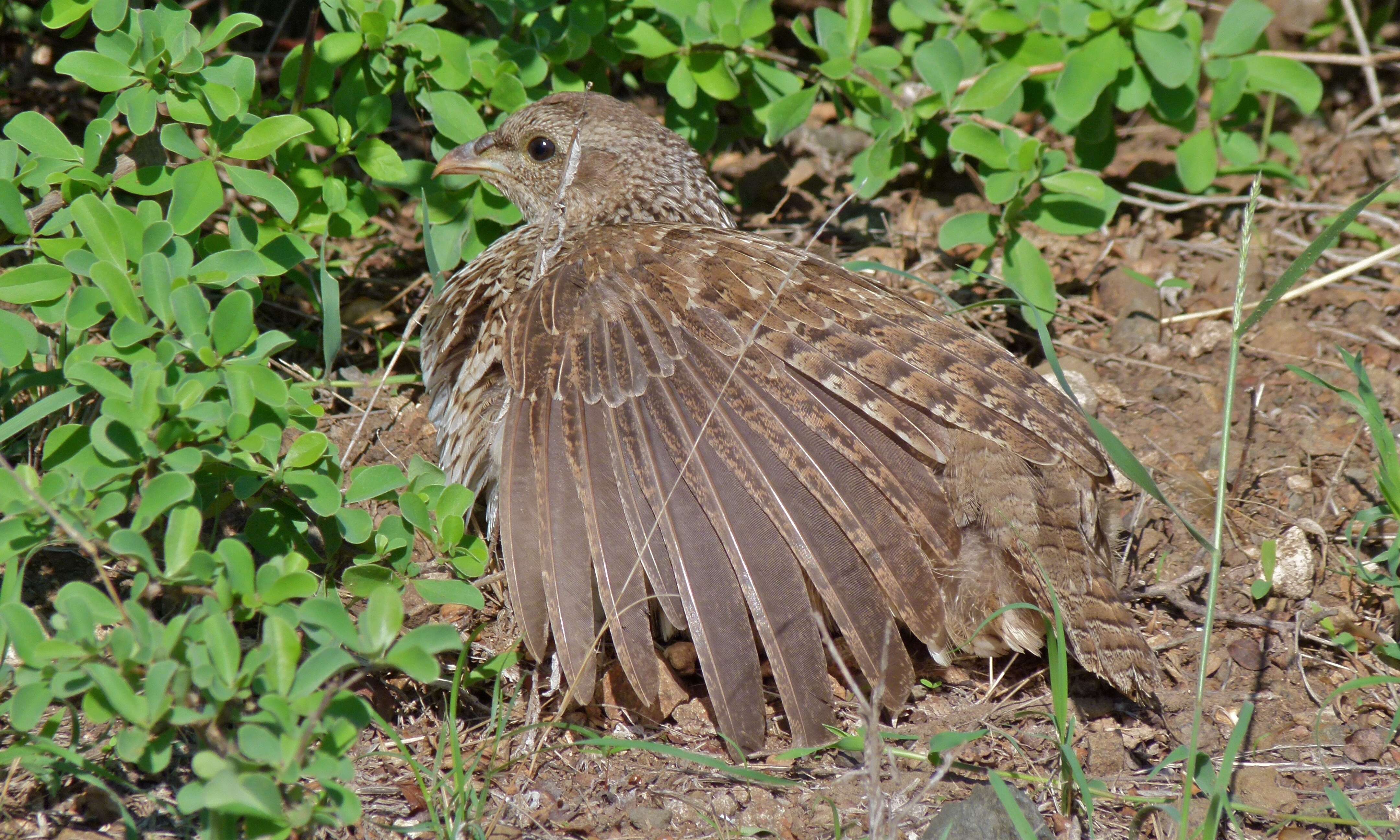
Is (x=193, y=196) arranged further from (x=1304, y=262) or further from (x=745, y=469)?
(x=1304, y=262)

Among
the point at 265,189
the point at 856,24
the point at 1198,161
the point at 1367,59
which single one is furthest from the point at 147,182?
the point at 1367,59

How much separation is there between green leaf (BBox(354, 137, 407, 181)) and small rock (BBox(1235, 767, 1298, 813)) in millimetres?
3201

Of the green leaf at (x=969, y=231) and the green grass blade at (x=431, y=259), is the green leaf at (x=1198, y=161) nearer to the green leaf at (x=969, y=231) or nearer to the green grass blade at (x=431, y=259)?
the green leaf at (x=969, y=231)

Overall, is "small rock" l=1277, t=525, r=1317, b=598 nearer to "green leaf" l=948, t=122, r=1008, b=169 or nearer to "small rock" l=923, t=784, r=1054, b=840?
"small rock" l=923, t=784, r=1054, b=840

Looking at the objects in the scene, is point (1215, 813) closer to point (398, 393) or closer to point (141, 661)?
point (141, 661)

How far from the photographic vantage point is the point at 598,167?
4512 mm

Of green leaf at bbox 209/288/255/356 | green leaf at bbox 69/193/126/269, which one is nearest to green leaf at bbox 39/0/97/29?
green leaf at bbox 69/193/126/269

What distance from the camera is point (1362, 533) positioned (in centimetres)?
352

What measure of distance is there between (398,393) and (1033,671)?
8.11 ft

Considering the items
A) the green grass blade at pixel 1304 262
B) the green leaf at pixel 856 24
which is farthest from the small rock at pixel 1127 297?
the green grass blade at pixel 1304 262

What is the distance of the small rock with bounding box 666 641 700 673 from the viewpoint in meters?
3.42

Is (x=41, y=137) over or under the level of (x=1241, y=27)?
over

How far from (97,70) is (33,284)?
610 mm

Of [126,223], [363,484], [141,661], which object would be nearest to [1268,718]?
[363,484]
